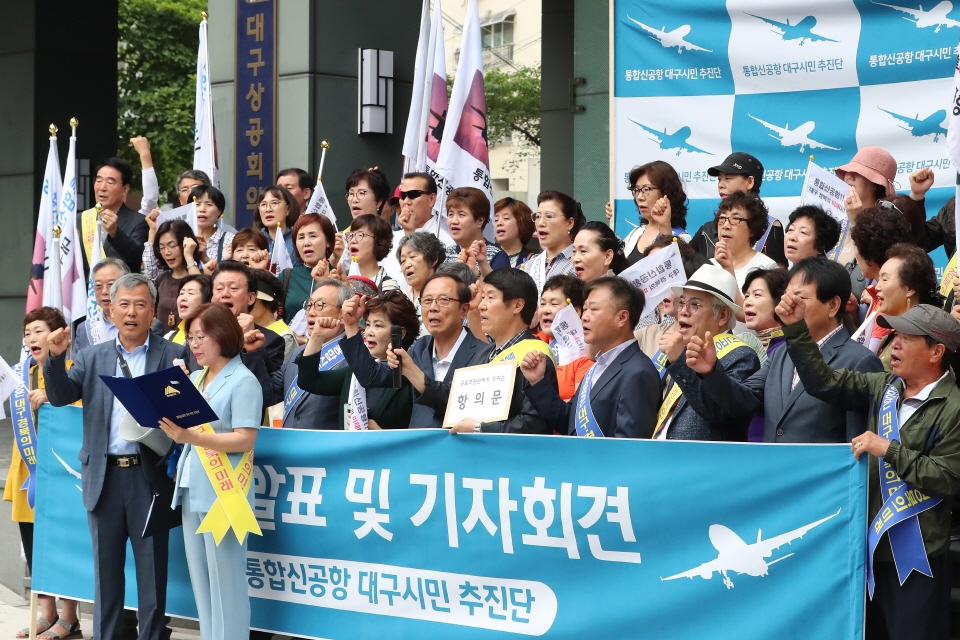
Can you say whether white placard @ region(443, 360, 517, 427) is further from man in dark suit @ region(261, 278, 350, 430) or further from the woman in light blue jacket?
the woman in light blue jacket

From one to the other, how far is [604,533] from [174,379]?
2130mm

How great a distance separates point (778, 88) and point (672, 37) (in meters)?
0.95

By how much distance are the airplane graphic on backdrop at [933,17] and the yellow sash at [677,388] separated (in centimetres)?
394

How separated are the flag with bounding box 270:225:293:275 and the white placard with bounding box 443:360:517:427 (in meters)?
3.41

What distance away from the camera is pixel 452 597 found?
19.1ft

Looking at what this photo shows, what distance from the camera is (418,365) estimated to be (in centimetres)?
650

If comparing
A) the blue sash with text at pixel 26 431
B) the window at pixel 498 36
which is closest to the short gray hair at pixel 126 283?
the blue sash with text at pixel 26 431

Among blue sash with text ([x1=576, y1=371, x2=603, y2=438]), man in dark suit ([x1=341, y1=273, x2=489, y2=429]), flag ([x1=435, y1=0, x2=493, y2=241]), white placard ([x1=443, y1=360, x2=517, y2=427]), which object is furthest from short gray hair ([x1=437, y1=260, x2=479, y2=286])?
flag ([x1=435, y1=0, x2=493, y2=241])

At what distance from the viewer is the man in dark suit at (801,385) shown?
5.11m

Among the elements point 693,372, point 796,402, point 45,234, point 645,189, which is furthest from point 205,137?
point 796,402

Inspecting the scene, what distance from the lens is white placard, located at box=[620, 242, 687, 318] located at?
608 cm

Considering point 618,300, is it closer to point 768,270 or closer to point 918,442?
point 768,270

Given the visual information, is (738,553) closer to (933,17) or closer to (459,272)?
(459,272)

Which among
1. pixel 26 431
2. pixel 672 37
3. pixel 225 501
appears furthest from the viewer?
pixel 672 37
